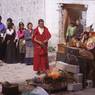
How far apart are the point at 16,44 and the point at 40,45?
9.64ft

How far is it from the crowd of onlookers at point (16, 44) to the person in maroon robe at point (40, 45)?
210 centimetres

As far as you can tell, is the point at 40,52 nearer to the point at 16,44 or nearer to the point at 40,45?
the point at 40,45

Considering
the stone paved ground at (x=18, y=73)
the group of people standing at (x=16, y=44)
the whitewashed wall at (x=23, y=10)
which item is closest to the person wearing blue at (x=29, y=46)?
the group of people standing at (x=16, y=44)

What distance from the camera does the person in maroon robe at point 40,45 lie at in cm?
1182

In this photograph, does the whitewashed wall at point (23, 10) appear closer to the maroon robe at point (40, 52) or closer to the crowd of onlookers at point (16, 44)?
the crowd of onlookers at point (16, 44)

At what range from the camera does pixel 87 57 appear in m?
10.7

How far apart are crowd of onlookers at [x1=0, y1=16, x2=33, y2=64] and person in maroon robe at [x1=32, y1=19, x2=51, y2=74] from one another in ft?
6.88

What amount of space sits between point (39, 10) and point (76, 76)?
701 centimetres

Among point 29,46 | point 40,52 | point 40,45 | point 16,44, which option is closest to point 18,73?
point 40,52

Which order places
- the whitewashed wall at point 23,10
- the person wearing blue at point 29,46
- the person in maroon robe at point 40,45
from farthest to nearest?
the whitewashed wall at point 23,10, the person wearing blue at point 29,46, the person in maroon robe at point 40,45

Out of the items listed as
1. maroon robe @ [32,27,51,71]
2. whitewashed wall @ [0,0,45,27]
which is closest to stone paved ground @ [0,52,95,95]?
maroon robe @ [32,27,51,71]

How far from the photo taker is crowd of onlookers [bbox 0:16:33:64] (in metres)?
14.1

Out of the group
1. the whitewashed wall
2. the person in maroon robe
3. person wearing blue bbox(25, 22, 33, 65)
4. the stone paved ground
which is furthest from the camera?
the whitewashed wall

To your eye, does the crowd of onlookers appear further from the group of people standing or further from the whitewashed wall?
the whitewashed wall
